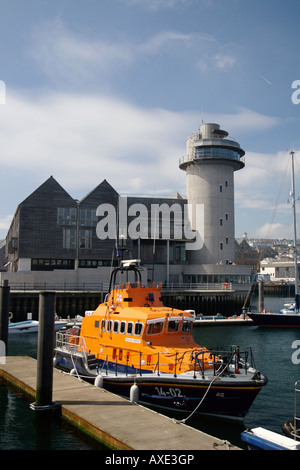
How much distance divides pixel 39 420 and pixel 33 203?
3983 centimetres

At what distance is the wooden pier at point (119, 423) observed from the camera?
934 centimetres

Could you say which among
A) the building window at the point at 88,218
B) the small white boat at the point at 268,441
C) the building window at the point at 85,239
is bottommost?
the small white boat at the point at 268,441

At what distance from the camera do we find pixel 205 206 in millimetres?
57156

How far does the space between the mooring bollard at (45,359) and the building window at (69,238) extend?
38.5 metres

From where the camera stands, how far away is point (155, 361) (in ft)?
49.0

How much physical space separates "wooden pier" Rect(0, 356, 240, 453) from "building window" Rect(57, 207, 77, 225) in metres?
36.3

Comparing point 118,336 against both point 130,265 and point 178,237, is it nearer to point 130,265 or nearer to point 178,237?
point 130,265

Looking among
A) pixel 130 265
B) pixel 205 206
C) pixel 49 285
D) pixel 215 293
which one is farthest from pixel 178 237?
pixel 130 265

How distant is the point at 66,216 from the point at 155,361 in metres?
38.0

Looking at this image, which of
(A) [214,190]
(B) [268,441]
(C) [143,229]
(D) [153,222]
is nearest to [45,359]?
(B) [268,441]

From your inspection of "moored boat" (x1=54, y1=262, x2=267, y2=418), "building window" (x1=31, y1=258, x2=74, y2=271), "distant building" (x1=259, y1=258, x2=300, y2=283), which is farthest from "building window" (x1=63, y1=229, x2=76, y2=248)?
"distant building" (x1=259, y1=258, x2=300, y2=283)

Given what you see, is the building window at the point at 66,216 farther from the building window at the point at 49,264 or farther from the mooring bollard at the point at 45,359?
the mooring bollard at the point at 45,359
